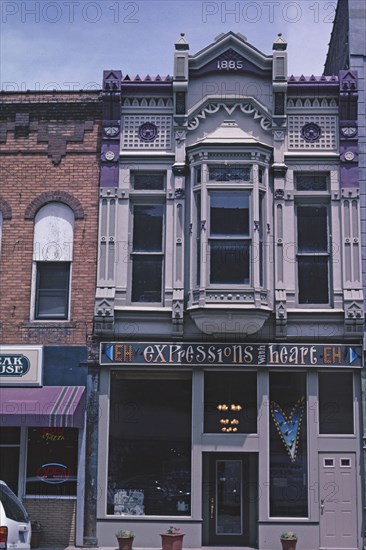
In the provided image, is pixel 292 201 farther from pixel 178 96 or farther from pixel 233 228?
pixel 178 96

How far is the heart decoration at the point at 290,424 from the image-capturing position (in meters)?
18.0

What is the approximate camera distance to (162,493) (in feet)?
59.1

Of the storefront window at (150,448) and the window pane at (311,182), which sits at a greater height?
the window pane at (311,182)

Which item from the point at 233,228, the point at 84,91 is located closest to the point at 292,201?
the point at 233,228

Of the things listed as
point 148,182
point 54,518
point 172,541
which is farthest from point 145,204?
point 172,541

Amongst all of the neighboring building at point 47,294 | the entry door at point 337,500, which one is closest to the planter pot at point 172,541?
the neighboring building at point 47,294

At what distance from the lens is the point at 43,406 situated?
57.5 feet

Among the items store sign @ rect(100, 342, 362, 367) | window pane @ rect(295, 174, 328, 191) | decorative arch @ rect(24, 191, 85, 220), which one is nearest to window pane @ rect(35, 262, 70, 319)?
Result: decorative arch @ rect(24, 191, 85, 220)

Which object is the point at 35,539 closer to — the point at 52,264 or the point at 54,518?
the point at 54,518

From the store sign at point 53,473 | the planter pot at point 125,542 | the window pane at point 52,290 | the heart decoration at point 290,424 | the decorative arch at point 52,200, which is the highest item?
the decorative arch at point 52,200

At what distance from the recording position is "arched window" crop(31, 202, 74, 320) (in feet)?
62.4

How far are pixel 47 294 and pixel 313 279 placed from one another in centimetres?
629

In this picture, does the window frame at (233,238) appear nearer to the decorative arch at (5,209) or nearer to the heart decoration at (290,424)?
the heart decoration at (290,424)

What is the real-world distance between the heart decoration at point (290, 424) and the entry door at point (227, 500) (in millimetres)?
1051
